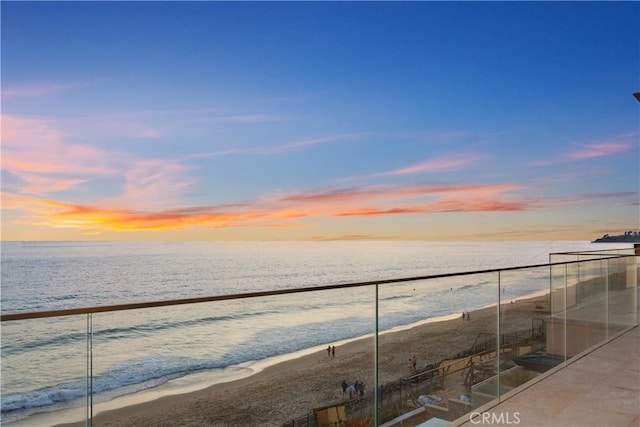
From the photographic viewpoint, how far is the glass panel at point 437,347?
2.79m

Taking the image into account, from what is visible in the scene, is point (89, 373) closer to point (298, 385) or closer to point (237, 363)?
point (237, 363)

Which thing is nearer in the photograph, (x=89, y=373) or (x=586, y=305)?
(x=89, y=373)

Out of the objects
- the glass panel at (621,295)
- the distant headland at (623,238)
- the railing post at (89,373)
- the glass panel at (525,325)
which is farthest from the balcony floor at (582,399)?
the distant headland at (623,238)

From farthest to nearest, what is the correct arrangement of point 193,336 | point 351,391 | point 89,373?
point 351,391, point 193,336, point 89,373

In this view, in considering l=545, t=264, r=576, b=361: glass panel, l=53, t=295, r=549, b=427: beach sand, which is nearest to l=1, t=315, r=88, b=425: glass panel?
→ l=53, t=295, r=549, b=427: beach sand

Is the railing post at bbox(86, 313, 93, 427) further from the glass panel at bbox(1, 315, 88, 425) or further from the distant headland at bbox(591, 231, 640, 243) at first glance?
the distant headland at bbox(591, 231, 640, 243)

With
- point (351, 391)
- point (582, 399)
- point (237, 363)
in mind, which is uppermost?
point (237, 363)

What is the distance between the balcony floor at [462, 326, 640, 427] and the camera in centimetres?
293

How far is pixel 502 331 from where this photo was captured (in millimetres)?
3531

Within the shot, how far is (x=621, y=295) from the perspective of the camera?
220 inches

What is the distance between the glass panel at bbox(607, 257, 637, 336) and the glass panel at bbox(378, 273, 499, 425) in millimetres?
2636

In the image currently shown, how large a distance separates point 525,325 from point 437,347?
3.94 ft

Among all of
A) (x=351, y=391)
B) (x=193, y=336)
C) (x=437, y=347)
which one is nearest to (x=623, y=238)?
(x=437, y=347)

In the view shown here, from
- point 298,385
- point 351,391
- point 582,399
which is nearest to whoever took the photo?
point 298,385
